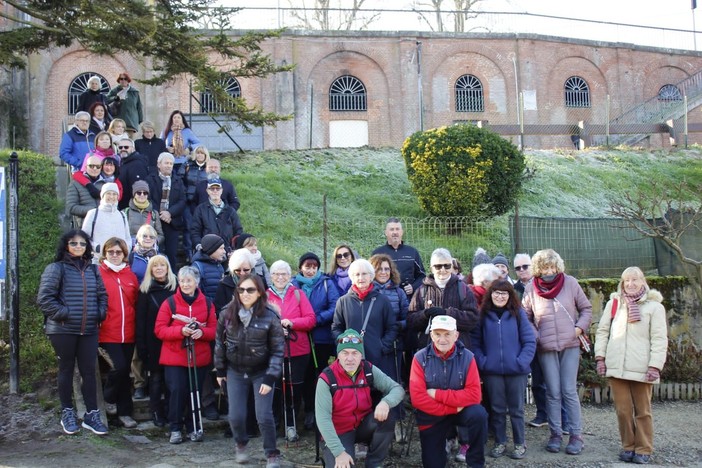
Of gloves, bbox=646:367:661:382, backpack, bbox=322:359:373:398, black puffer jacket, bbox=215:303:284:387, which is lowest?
gloves, bbox=646:367:661:382

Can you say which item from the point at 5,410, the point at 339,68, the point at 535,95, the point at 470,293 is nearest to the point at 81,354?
the point at 5,410

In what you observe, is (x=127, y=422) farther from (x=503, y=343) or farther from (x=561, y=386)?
(x=561, y=386)

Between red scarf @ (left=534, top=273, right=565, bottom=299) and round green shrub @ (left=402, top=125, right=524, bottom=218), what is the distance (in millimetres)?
6792

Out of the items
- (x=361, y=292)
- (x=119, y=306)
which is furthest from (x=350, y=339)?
(x=119, y=306)

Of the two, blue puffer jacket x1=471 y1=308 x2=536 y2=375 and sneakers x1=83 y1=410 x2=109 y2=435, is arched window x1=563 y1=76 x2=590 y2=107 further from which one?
sneakers x1=83 y1=410 x2=109 y2=435

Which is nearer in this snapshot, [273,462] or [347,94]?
[273,462]

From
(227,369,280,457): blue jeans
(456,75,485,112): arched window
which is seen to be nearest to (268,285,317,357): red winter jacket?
(227,369,280,457): blue jeans

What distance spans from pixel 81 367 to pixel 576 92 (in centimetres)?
3041

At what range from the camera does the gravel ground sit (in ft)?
21.7

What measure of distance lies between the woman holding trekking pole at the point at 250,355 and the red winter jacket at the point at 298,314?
25.0 inches

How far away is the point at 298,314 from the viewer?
7395 millimetres

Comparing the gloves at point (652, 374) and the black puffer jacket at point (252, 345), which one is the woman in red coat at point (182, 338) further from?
the gloves at point (652, 374)

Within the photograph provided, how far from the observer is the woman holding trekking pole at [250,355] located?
21.6 feet

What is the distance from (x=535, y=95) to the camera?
32.2 m
